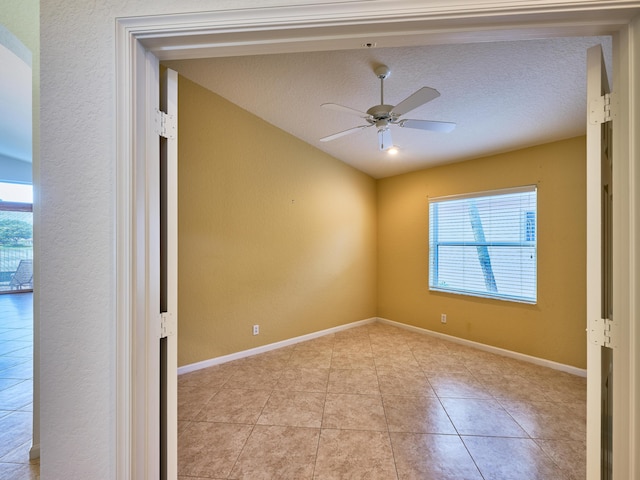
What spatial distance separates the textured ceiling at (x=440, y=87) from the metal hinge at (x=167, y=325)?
1.92m

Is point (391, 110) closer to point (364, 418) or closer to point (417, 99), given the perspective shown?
point (417, 99)

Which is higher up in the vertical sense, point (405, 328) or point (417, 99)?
point (417, 99)

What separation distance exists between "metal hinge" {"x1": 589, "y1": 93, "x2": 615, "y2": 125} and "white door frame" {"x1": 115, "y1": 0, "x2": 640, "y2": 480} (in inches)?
1.9

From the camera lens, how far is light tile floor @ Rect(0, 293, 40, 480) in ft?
5.18

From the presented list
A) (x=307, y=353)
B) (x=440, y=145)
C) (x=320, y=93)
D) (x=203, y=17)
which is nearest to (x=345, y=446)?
(x=307, y=353)

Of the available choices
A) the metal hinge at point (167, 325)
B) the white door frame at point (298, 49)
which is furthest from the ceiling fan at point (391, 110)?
the metal hinge at point (167, 325)

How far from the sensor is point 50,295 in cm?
90

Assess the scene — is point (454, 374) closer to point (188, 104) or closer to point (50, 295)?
point (50, 295)

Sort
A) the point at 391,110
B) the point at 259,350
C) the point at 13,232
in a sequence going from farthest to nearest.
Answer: the point at 13,232 → the point at 259,350 → the point at 391,110

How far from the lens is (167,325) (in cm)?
103

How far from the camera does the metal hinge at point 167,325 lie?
101cm

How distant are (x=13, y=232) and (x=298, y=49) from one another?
32.4 ft

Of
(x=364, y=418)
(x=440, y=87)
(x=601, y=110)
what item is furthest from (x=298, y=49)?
(x=364, y=418)

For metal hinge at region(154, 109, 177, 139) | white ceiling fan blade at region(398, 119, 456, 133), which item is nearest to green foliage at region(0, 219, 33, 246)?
metal hinge at region(154, 109, 177, 139)
